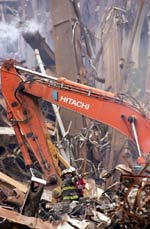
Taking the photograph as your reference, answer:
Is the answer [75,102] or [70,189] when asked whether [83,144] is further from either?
[70,189]

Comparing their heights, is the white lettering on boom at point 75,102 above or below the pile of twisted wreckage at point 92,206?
above

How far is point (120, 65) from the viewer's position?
422 inches

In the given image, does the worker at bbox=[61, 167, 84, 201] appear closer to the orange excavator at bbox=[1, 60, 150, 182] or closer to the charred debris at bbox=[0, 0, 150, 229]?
the charred debris at bbox=[0, 0, 150, 229]

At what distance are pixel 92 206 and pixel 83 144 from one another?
10.8ft

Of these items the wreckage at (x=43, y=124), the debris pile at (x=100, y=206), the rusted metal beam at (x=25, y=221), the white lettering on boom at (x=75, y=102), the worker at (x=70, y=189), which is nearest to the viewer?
the debris pile at (x=100, y=206)

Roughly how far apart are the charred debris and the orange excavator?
216 millimetres

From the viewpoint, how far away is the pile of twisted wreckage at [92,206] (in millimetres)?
3369

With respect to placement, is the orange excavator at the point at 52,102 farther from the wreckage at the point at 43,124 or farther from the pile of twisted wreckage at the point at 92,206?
the pile of twisted wreckage at the point at 92,206

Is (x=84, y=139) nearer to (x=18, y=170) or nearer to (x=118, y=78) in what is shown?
(x=18, y=170)

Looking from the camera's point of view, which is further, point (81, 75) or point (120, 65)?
point (120, 65)

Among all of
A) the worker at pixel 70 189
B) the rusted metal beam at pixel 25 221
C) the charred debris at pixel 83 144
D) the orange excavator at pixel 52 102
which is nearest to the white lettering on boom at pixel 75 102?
the orange excavator at pixel 52 102

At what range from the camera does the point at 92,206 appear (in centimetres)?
511

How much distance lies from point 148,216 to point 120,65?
7599 millimetres

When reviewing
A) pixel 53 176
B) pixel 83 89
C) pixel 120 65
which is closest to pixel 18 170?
pixel 53 176
